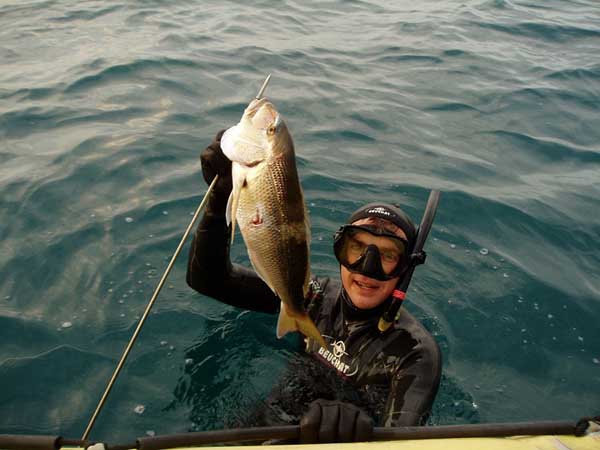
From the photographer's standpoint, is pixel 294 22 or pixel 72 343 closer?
pixel 72 343

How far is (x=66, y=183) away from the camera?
5793 mm

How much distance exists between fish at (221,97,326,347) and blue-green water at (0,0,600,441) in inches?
74.8

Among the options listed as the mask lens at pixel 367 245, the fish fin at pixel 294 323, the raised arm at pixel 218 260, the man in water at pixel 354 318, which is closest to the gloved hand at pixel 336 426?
the fish fin at pixel 294 323

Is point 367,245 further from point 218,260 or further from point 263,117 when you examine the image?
point 263,117

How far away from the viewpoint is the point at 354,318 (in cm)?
359

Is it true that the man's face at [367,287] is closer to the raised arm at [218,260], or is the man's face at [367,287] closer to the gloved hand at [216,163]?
the raised arm at [218,260]

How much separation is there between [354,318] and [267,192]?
176 centimetres

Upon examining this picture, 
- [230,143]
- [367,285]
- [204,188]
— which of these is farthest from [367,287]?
[204,188]

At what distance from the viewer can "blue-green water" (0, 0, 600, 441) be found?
4.00 m

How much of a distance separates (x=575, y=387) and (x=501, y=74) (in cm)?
701

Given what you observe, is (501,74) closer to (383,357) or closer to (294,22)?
(294,22)

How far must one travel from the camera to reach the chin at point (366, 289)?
3.34m

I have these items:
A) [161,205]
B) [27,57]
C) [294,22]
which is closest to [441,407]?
[161,205]

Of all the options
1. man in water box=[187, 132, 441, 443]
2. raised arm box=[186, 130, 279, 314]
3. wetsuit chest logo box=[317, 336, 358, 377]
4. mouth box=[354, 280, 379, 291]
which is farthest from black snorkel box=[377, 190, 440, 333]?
raised arm box=[186, 130, 279, 314]
